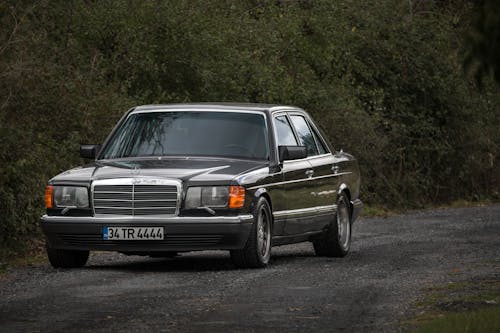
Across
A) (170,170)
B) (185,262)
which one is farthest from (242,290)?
(185,262)

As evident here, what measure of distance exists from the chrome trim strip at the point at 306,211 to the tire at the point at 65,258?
2.05 meters

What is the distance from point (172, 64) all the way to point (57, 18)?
80.3 inches

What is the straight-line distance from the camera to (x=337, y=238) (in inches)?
666

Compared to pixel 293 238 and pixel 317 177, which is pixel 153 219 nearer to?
pixel 293 238

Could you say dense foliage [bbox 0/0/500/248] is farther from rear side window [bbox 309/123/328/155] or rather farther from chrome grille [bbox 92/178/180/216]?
rear side window [bbox 309/123/328/155]

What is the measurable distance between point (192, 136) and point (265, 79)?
9.91m

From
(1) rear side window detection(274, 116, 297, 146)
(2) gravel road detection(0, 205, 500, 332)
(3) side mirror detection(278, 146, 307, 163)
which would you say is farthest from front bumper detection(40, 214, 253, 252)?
(1) rear side window detection(274, 116, 297, 146)

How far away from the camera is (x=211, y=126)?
620 inches

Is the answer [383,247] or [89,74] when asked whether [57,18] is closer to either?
[89,74]

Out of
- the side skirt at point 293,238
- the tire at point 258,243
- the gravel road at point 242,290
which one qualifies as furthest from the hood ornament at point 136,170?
the side skirt at point 293,238

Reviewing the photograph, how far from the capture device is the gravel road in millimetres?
10250

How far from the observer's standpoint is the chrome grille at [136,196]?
1420 cm

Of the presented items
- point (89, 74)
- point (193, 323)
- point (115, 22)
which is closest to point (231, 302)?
point (193, 323)

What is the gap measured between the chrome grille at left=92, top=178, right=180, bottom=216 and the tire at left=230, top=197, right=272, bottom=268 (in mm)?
803
